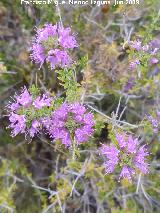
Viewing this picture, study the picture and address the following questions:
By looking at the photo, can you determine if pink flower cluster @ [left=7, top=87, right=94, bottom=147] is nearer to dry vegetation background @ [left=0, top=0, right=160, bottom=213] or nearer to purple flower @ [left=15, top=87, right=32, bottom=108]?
purple flower @ [left=15, top=87, right=32, bottom=108]

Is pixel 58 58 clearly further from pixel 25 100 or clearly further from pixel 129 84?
pixel 129 84

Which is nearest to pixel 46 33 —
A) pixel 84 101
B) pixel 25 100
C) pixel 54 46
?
pixel 54 46

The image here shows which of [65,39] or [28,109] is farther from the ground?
[65,39]

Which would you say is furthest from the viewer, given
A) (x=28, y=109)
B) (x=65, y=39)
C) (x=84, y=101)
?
(x=84, y=101)

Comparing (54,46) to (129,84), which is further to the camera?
(129,84)

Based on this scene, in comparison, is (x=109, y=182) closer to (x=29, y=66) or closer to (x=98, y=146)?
(x=98, y=146)
